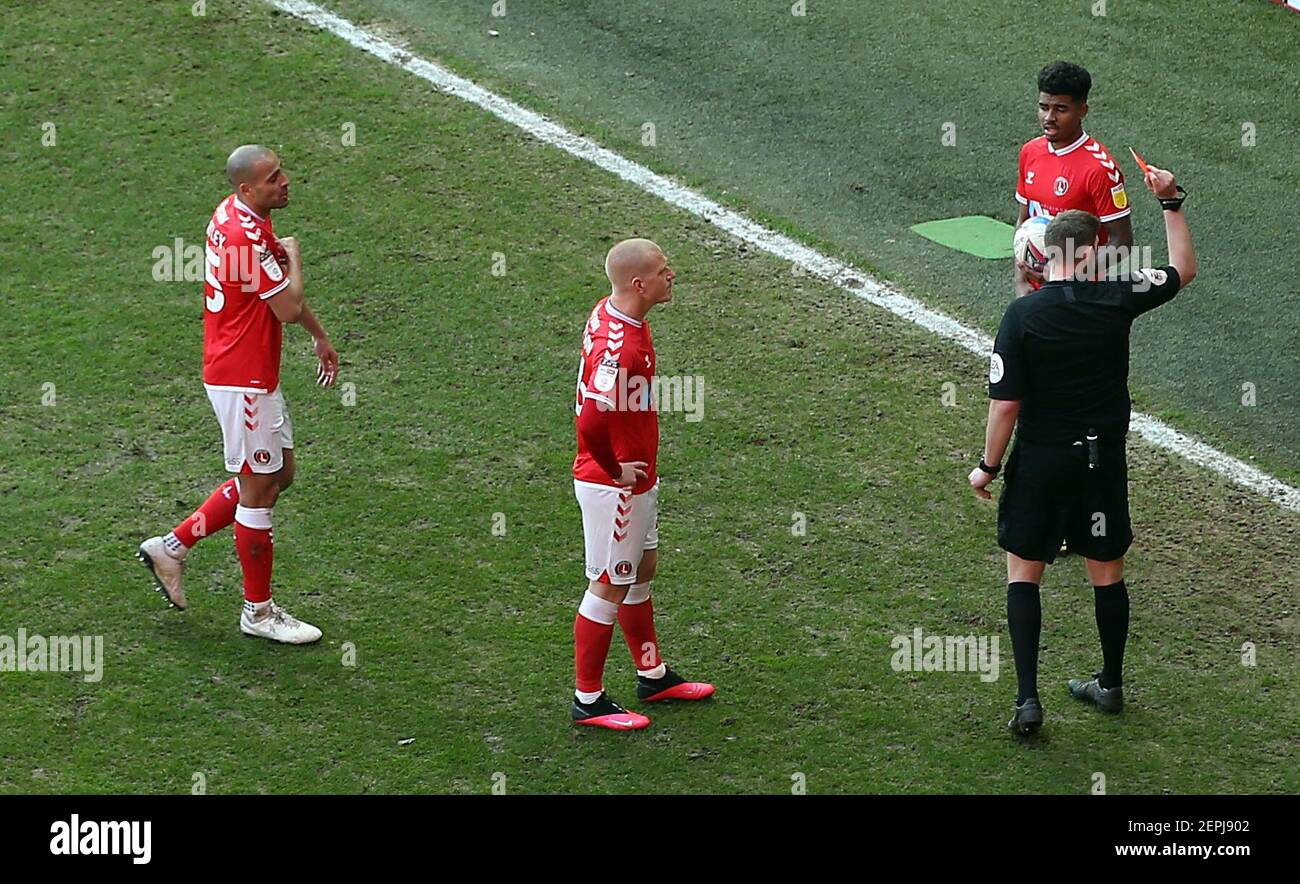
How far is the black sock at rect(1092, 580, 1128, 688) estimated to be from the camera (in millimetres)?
7348

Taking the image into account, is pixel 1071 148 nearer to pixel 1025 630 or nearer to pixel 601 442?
pixel 1025 630

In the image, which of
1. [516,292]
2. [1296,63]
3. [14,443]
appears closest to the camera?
[14,443]

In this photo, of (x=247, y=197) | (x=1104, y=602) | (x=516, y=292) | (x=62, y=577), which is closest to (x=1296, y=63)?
(x=516, y=292)

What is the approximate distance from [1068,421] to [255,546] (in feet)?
11.3

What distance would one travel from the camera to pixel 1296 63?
13.4 meters

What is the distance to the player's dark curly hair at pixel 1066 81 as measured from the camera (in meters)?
8.41

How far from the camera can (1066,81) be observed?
27.6 feet

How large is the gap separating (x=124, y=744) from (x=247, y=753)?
1.62 ft

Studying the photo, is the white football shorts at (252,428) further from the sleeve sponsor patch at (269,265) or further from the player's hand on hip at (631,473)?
the player's hand on hip at (631,473)

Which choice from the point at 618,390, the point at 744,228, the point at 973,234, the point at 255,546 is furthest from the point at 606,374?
the point at 973,234

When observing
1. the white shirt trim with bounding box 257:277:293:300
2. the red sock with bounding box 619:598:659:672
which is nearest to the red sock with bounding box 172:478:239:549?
the white shirt trim with bounding box 257:277:293:300

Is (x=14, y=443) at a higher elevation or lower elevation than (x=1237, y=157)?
lower

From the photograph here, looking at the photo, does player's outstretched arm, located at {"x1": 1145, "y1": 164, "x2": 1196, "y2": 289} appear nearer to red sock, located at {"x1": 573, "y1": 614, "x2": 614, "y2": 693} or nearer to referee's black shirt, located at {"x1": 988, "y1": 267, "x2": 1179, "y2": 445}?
referee's black shirt, located at {"x1": 988, "y1": 267, "x2": 1179, "y2": 445}

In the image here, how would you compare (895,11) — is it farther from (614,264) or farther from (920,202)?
(614,264)
